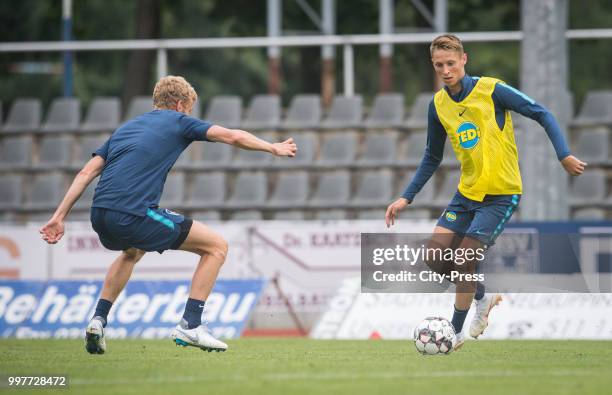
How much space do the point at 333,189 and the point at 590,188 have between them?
3.85 m

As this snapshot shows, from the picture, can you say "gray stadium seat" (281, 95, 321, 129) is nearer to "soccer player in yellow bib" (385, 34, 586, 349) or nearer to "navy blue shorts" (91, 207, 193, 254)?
"soccer player in yellow bib" (385, 34, 586, 349)

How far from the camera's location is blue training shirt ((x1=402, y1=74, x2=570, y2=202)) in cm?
897

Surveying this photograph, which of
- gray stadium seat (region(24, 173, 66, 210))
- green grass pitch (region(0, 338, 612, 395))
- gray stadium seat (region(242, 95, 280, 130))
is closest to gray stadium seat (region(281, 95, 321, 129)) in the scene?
gray stadium seat (region(242, 95, 280, 130))

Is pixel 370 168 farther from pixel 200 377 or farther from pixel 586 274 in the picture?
pixel 200 377

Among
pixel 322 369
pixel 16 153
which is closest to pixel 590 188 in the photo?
pixel 16 153

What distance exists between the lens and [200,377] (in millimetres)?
7738

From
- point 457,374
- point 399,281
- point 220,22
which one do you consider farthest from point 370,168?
point 457,374

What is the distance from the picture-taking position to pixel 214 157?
20.7 m

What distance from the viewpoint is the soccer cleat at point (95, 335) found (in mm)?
9234

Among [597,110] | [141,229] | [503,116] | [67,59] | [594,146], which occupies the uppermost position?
[67,59]

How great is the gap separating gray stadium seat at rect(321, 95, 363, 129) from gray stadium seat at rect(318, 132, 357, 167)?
23 centimetres

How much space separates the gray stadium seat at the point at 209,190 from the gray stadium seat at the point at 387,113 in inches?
100

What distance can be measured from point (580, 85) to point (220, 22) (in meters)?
13.4

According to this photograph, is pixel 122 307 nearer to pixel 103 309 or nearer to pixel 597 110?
pixel 103 309
